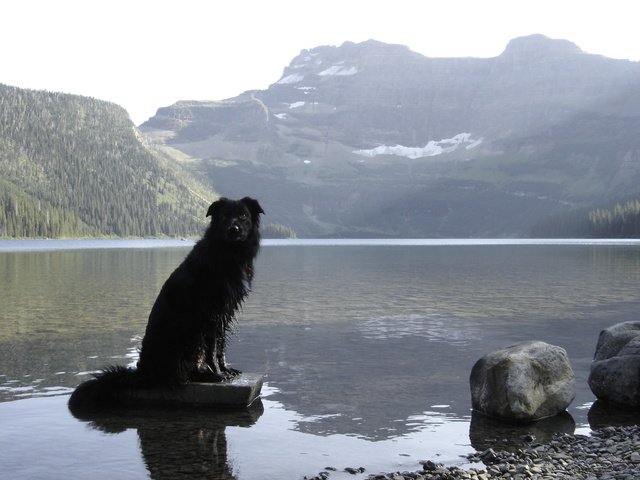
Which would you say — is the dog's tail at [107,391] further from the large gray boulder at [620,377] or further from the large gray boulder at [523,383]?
the large gray boulder at [620,377]

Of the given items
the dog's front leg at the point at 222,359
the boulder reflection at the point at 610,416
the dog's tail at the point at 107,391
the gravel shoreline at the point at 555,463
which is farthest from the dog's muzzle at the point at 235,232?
the boulder reflection at the point at 610,416

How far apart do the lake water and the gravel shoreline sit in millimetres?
662

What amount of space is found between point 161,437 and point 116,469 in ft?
6.10

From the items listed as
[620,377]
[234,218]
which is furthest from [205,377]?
[620,377]

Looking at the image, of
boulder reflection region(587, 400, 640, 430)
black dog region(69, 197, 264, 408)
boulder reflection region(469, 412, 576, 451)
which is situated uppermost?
black dog region(69, 197, 264, 408)

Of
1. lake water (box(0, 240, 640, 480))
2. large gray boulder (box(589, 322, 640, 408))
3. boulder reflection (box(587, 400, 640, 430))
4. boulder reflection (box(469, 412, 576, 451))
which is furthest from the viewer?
large gray boulder (box(589, 322, 640, 408))

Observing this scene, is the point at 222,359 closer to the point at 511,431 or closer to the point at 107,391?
the point at 107,391

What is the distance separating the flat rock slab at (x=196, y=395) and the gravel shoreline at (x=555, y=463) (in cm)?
455

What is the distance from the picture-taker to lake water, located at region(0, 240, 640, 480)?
13.1m

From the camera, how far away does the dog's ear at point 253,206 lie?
1527cm

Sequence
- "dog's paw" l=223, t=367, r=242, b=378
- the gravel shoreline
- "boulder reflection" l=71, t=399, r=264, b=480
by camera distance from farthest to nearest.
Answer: "dog's paw" l=223, t=367, r=242, b=378
"boulder reflection" l=71, t=399, r=264, b=480
the gravel shoreline

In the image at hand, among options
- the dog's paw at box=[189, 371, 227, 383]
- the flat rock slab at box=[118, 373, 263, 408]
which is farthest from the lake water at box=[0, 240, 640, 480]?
the dog's paw at box=[189, 371, 227, 383]

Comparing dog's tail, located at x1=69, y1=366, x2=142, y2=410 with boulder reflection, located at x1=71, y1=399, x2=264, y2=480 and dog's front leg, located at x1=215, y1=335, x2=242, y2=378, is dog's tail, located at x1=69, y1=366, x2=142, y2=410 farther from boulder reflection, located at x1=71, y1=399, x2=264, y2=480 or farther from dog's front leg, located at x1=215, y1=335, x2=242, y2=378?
dog's front leg, located at x1=215, y1=335, x2=242, y2=378

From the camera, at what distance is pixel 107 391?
16234mm
